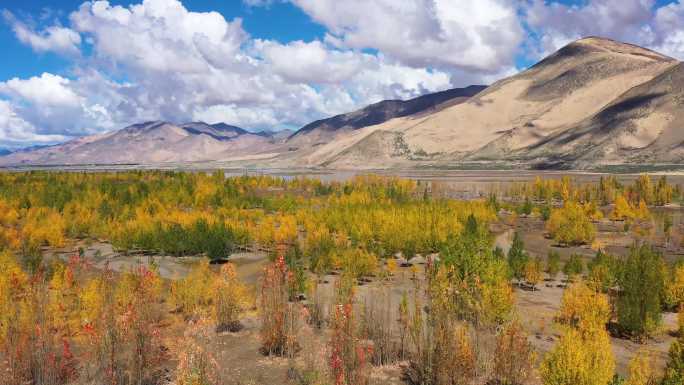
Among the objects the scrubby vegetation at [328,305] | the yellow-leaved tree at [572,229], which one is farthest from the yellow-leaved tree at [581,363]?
the yellow-leaved tree at [572,229]

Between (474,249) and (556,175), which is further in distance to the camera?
(556,175)

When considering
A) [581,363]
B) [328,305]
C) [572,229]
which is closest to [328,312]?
[328,305]

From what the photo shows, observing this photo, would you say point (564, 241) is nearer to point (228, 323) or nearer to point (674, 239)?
point (674, 239)

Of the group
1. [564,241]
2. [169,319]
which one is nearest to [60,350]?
[169,319]

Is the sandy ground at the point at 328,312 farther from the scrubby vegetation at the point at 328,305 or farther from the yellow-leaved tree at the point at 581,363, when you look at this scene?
the yellow-leaved tree at the point at 581,363

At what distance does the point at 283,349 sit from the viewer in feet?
66.3

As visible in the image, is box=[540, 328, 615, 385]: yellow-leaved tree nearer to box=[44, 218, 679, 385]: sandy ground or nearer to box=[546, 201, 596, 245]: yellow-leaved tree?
box=[44, 218, 679, 385]: sandy ground

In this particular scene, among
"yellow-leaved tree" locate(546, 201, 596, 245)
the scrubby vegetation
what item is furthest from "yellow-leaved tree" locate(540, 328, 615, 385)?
"yellow-leaved tree" locate(546, 201, 596, 245)

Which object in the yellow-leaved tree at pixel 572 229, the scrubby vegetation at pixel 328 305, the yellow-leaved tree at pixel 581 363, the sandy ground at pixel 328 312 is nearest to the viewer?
the yellow-leaved tree at pixel 581 363

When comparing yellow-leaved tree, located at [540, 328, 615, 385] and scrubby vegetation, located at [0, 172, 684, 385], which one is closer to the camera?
yellow-leaved tree, located at [540, 328, 615, 385]

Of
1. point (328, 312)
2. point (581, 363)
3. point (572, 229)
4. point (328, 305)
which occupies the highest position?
point (581, 363)

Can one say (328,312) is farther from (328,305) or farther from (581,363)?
(581,363)

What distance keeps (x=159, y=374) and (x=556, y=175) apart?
584ft

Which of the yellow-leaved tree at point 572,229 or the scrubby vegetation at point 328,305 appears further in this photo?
the yellow-leaved tree at point 572,229
